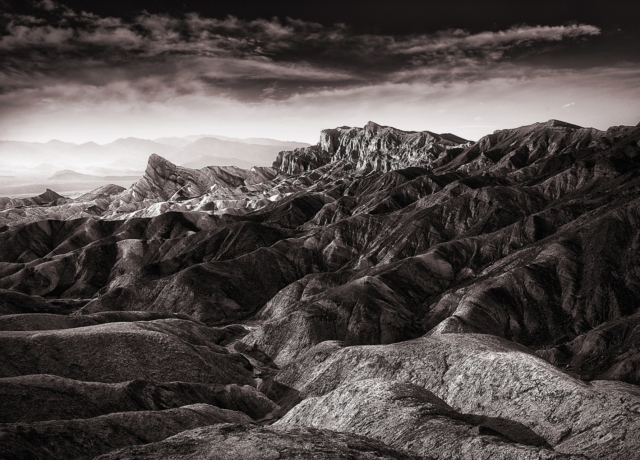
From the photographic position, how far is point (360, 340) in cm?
10556

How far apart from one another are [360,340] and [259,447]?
77778 millimetres

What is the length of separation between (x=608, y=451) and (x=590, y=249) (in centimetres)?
9811

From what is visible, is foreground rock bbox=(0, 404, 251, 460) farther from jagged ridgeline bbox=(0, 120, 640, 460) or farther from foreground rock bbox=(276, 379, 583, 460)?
foreground rock bbox=(276, 379, 583, 460)

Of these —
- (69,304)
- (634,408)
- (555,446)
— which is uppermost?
(634,408)

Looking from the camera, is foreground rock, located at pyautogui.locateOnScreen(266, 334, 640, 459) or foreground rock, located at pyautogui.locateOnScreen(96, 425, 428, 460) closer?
foreground rock, located at pyautogui.locateOnScreen(96, 425, 428, 460)

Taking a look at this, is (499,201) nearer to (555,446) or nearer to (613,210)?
(613,210)

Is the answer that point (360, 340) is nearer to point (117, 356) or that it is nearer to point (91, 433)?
point (117, 356)

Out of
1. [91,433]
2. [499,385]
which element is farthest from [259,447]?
[499,385]

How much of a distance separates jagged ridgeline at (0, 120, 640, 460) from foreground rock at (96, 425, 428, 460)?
0.17 m

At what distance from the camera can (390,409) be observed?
42.4 meters

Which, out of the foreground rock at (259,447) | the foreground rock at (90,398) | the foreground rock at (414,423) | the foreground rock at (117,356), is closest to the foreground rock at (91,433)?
the foreground rock at (90,398)

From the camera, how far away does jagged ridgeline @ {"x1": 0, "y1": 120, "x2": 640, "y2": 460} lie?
123 feet

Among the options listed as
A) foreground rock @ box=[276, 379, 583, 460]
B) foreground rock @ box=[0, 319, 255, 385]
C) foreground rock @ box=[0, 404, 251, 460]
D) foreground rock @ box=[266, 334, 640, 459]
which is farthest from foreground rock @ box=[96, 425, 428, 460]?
foreground rock @ box=[0, 319, 255, 385]

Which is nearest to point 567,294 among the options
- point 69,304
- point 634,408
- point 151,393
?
point 634,408
